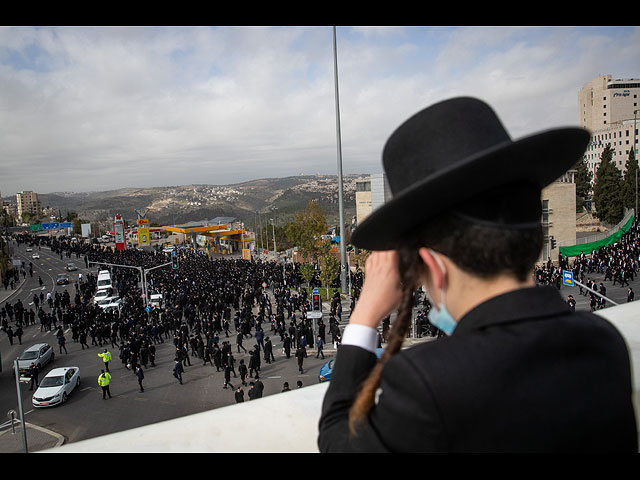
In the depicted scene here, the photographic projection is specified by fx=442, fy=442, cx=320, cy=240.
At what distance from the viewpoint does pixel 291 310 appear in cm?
2245

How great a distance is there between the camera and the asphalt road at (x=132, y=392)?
12.0 m

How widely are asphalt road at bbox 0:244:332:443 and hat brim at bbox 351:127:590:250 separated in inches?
475

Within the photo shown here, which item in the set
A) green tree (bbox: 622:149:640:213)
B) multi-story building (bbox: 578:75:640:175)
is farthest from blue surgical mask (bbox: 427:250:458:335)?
multi-story building (bbox: 578:75:640:175)

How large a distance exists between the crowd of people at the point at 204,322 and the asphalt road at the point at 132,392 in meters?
0.35

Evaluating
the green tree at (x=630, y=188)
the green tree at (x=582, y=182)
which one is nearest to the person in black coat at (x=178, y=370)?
the green tree at (x=630, y=188)

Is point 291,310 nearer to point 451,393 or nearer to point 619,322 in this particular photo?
point 619,322

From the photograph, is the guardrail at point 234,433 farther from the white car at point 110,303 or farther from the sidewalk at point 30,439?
the white car at point 110,303

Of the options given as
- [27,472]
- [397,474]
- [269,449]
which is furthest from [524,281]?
[27,472]

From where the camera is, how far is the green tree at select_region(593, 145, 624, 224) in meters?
46.7

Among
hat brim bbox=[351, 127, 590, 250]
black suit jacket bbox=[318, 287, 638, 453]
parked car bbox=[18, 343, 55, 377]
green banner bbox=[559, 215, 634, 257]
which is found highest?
hat brim bbox=[351, 127, 590, 250]

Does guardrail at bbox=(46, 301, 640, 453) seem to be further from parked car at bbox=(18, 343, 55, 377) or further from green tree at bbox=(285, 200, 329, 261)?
green tree at bbox=(285, 200, 329, 261)

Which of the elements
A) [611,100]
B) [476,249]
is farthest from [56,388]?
[611,100]

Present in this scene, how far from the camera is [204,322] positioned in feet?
67.6

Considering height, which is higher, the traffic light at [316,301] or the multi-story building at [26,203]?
the multi-story building at [26,203]
